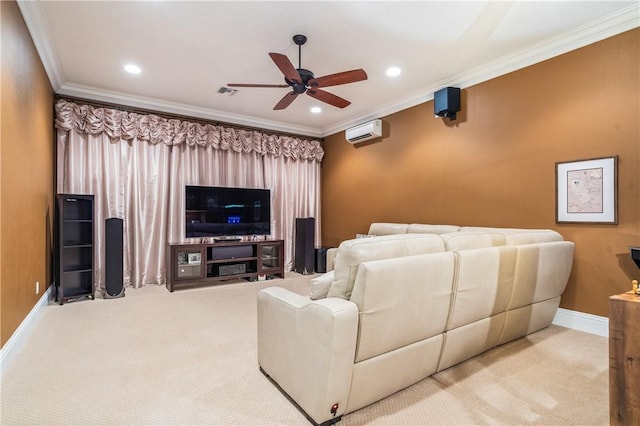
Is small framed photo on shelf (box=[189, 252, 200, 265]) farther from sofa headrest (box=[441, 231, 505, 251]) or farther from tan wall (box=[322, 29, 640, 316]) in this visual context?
sofa headrest (box=[441, 231, 505, 251])

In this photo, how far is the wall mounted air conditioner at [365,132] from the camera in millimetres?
5157

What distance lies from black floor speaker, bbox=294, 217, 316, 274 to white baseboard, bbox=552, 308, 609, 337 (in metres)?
3.54

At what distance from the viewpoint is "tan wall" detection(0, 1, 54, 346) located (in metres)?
2.24

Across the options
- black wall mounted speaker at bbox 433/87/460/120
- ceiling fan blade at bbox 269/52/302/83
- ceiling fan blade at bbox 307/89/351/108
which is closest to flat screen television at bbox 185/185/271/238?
ceiling fan blade at bbox 307/89/351/108

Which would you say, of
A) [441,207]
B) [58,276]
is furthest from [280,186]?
[58,276]

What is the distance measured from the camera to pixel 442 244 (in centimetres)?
205

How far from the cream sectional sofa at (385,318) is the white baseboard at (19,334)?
1.79 m

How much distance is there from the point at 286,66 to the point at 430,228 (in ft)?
8.67

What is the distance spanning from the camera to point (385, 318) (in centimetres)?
165

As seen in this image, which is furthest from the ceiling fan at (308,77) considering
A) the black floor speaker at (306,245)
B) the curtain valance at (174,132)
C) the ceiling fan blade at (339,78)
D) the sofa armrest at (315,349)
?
the black floor speaker at (306,245)

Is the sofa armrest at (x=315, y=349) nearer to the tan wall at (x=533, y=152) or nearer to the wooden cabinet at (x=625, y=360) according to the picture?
the wooden cabinet at (x=625, y=360)

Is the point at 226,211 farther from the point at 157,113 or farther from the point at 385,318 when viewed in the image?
the point at 385,318

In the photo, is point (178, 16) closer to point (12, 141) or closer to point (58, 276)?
point (12, 141)

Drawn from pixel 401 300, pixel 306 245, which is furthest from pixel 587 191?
pixel 306 245
